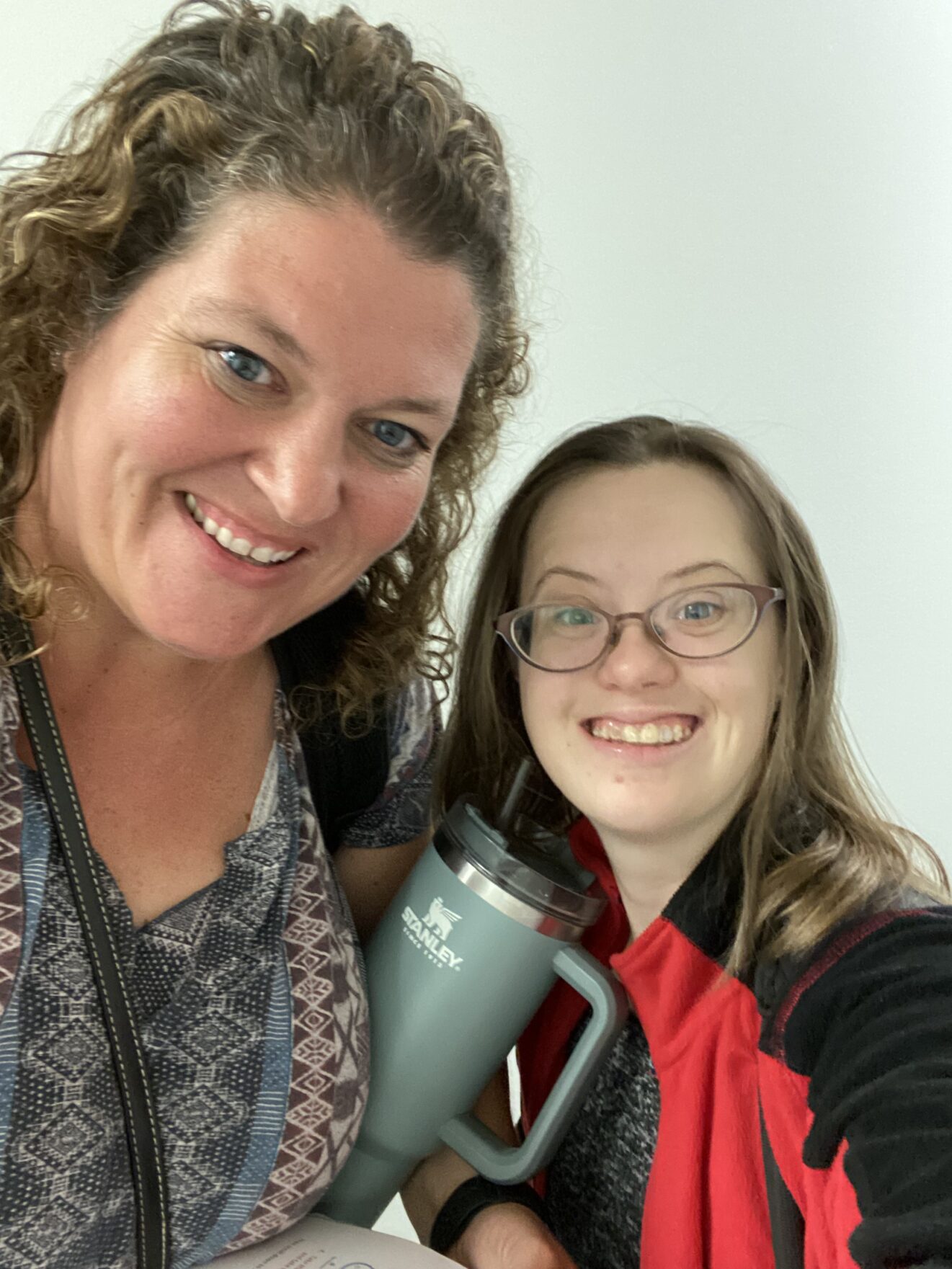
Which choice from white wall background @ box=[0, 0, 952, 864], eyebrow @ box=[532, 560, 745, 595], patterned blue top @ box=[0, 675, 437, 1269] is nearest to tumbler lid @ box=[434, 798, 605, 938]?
patterned blue top @ box=[0, 675, 437, 1269]

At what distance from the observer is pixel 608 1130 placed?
1011 mm

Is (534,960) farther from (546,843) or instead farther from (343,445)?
(343,445)

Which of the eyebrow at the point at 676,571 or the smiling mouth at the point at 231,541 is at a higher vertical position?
the eyebrow at the point at 676,571

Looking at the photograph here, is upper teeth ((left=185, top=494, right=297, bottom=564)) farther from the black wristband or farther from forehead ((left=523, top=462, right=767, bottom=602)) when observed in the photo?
the black wristband

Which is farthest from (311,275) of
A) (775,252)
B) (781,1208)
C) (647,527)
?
(775,252)

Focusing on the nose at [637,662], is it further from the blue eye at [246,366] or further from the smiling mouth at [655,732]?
the blue eye at [246,366]

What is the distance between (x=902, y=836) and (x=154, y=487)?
73 centimetres

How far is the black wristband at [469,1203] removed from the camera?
1.02m

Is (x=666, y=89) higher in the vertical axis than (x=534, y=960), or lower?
higher

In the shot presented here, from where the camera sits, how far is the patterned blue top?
2.44 ft

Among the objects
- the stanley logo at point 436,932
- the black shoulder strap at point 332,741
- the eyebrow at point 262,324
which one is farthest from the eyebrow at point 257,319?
the stanley logo at point 436,932

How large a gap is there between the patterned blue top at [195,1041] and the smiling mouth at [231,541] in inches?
7.3

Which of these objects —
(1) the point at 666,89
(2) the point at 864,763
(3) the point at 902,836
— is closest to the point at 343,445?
(3) the point at 902,836

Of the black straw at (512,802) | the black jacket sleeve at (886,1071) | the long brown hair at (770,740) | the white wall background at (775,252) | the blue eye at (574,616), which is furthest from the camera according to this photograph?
the white wall background at (775,252)
